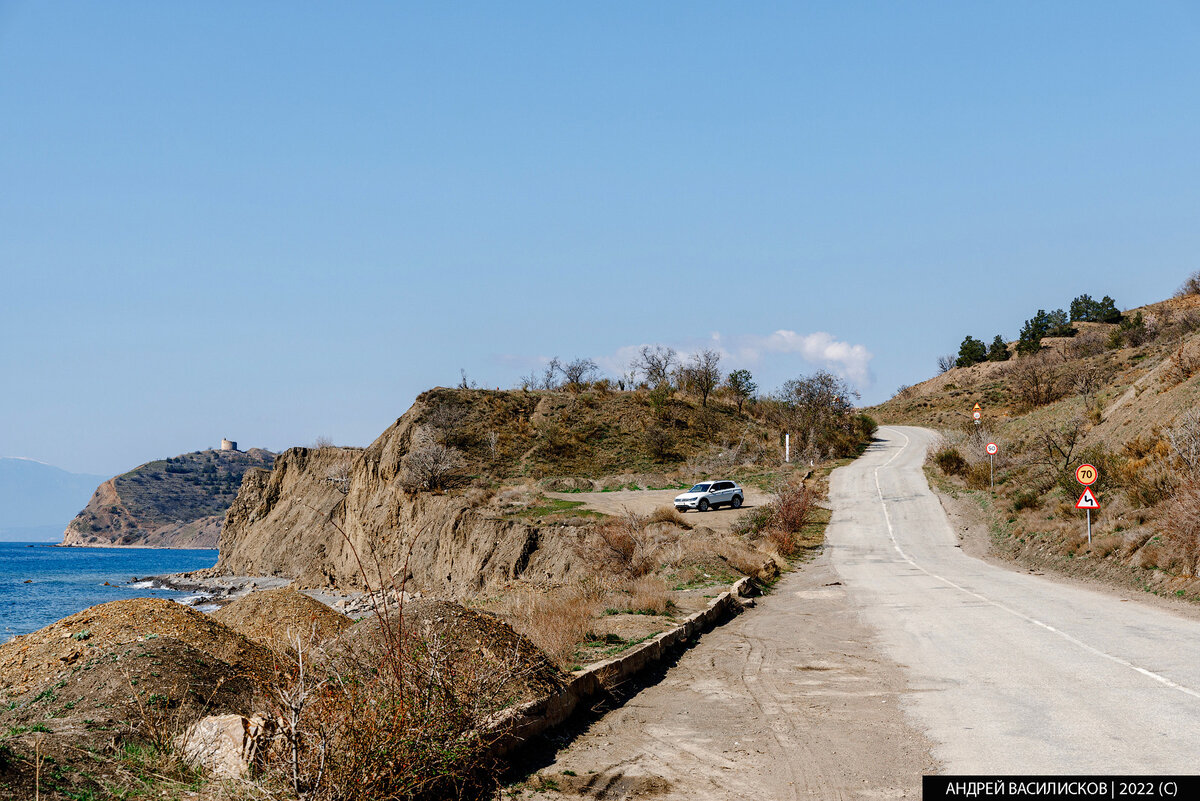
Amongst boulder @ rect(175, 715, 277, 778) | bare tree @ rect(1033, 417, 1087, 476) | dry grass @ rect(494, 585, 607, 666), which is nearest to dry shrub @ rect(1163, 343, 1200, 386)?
bare tree @ rect(1033, 417, 1087, 476)

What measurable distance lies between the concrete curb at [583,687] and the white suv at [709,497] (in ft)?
81.4

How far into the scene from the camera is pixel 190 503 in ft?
652

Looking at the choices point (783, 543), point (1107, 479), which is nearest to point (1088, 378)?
point (1107, 479)

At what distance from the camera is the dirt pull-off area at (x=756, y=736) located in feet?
22.3

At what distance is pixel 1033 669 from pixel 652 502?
32.6m

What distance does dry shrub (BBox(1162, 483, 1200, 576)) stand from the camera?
18281 millimetres

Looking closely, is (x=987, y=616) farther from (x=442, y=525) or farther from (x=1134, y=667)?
(x=442, y=525)

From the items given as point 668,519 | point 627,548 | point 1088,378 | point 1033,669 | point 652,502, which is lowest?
point 1033,669

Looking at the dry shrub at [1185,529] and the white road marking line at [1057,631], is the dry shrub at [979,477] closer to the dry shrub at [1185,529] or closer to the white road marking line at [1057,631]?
the white road marking line at [1057,631]

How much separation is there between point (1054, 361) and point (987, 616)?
90557 millimetres

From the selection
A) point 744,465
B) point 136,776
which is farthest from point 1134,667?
point 744,465

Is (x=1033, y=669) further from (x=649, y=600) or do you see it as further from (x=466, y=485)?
(x=466, y=485)

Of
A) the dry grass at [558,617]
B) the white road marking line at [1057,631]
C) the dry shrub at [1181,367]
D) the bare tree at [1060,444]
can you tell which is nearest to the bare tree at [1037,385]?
the bare tree at [1060,444]

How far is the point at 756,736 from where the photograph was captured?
827 cm
